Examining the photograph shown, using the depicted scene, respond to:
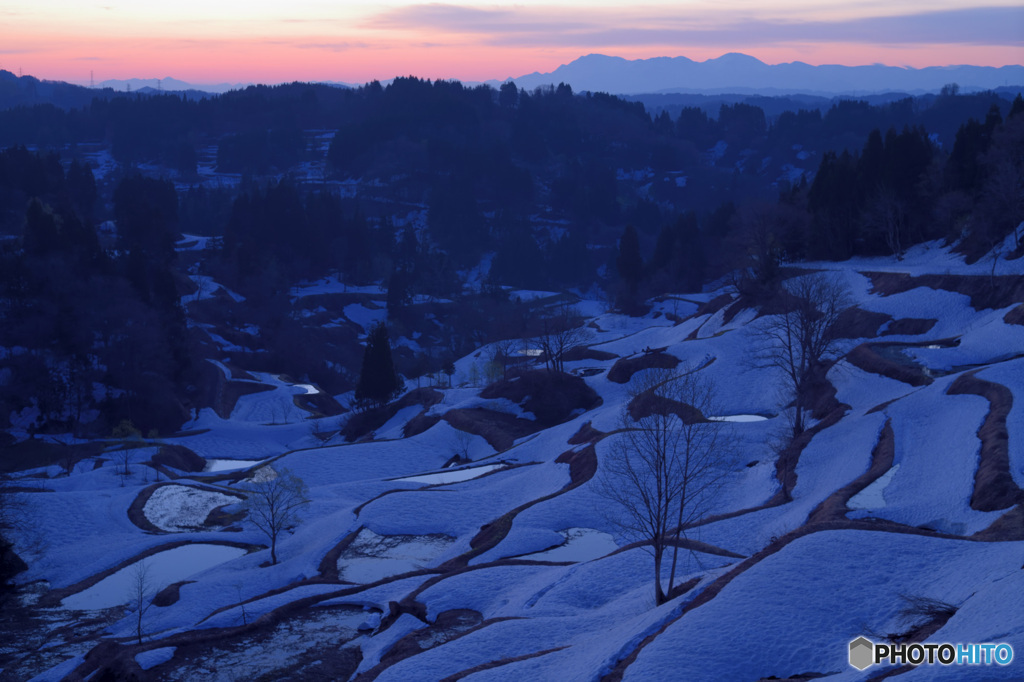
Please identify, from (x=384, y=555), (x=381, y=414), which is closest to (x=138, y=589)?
(x=384, y=555)

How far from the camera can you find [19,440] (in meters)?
61.0

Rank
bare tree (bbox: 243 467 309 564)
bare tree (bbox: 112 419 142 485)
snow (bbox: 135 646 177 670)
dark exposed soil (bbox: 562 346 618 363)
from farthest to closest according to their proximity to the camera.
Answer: dark exposed soil (bbox: 562 346 618 363) → bare tree (bbox: 112 419 142 485) → bare tree (bbox: 243 467 309 564) → snow (bbox: 135 646 177 670)

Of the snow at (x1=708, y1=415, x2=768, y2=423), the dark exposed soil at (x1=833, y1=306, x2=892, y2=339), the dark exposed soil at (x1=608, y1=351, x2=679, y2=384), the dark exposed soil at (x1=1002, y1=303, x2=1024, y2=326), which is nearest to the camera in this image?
the dark exposed soil at (x1=1002, y1=303, x2=1024, y2=326)

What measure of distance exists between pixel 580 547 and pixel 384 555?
8.42 metres

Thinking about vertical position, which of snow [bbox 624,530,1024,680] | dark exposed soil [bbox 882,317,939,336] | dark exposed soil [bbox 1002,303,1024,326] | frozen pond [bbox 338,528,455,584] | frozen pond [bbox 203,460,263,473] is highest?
dark exposed soil [bbox 1002,303,1024,326]

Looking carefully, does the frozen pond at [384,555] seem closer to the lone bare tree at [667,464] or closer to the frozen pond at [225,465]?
the lone bare tree at [667,464]

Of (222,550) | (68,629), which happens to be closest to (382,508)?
(222,550)

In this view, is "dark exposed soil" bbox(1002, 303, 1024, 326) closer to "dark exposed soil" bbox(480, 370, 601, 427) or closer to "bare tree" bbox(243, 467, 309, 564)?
"dark exposed soil" bbox(480, 370, 601, 427)

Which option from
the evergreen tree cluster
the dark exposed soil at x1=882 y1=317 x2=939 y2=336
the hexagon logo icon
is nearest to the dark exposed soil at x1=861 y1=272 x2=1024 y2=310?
the dark exposed soil at x1=882 y1=317 x2=939 y2=336

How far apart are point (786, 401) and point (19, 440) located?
56723mm

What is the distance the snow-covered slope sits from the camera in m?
17.5

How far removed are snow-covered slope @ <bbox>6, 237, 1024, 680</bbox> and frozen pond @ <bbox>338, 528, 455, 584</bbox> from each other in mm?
141

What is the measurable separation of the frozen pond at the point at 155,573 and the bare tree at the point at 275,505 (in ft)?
6.98

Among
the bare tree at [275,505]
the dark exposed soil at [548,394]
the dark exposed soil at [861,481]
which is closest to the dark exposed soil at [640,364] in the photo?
the dark exposed soil at [548,394]
